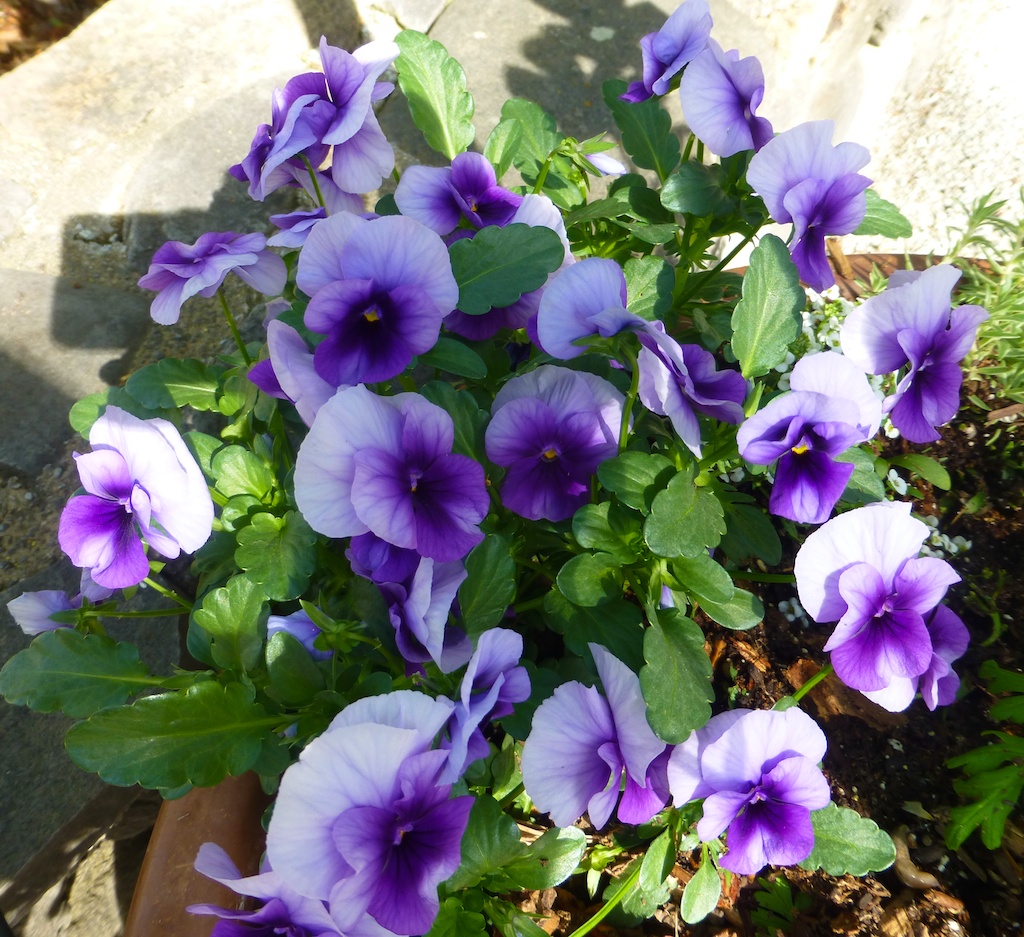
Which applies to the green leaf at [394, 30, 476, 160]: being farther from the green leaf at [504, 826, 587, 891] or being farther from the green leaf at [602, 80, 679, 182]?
the green leaf at [504, 826, 587, 891]

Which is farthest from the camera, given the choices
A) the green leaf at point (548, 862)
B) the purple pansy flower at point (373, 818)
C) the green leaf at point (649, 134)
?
the green leaf at point (649, 134)

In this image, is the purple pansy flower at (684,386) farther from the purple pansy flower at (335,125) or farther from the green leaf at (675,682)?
the purple pansy flower at (335,125)

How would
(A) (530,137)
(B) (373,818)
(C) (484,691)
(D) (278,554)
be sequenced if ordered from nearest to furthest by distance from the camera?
(B) (373,818) < (C) (484,691) < (D) (278,554) < (A) (530,137)

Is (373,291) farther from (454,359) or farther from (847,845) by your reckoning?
(847,845)

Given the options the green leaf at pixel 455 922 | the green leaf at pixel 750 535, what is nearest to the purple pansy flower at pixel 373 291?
the green leaf at pixel 750 535

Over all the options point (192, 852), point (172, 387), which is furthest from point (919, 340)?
point (192, 852)

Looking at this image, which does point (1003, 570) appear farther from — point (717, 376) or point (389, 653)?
point (389, 653)

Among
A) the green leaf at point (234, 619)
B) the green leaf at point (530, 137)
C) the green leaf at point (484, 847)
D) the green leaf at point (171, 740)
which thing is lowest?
the green leaf at point (484, 847)
